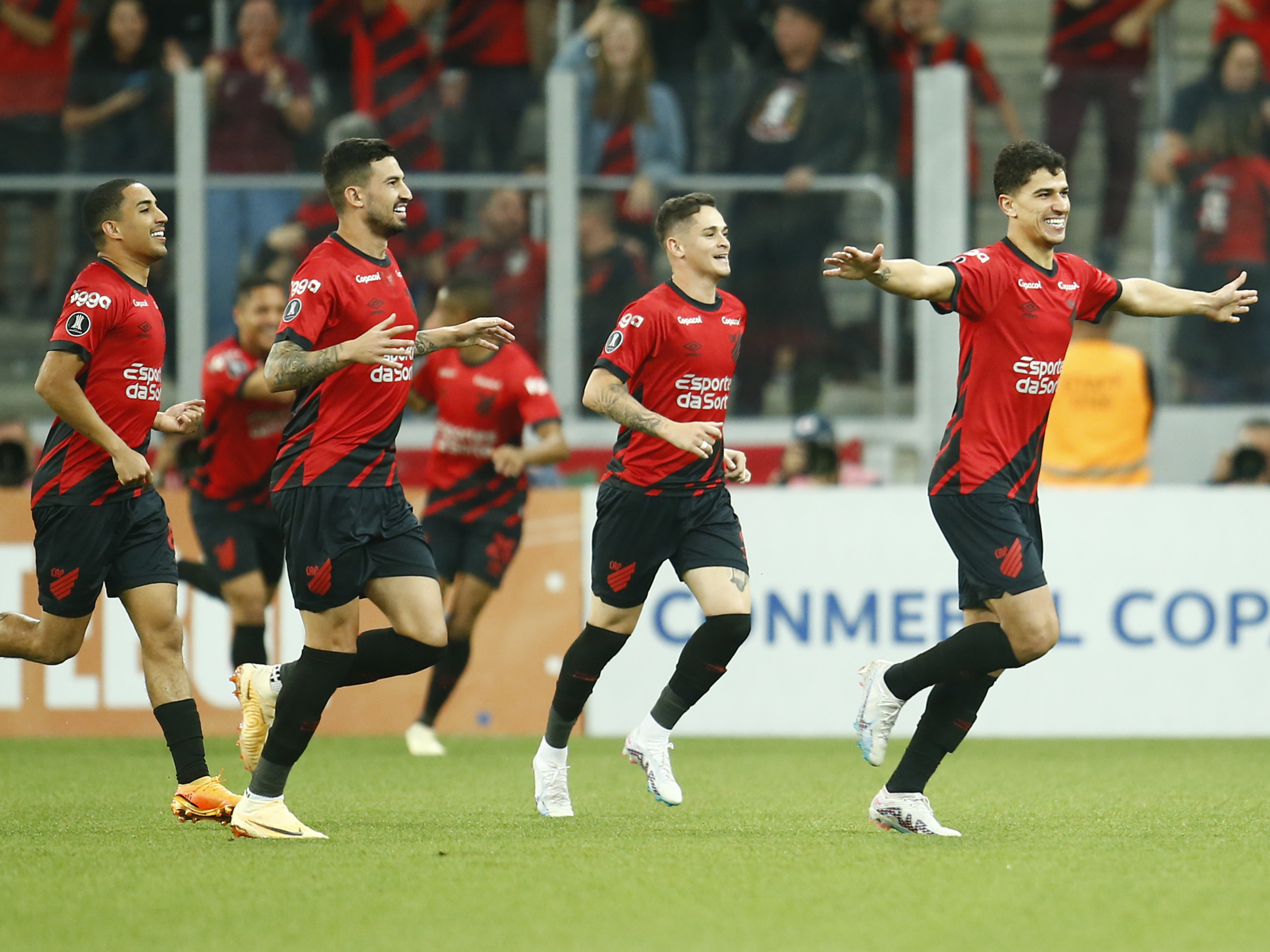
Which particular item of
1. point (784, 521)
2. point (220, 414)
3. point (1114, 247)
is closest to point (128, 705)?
point (220, 414)

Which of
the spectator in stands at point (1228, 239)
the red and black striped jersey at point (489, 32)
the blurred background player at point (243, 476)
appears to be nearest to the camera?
the blurred background player at point (243, 476)

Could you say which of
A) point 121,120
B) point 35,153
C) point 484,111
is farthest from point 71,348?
point 35,153

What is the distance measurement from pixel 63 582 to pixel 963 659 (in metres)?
3.16

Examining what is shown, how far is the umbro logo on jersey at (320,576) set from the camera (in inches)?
232

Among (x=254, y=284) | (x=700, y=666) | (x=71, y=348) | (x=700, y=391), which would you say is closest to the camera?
(x=71, y=348)

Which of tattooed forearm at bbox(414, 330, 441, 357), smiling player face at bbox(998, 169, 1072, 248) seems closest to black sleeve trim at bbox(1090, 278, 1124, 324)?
smiling player face at bbox(998, 169, 1072, 248)

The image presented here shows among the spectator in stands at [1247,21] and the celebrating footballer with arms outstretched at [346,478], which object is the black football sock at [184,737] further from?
the spectator in stands at [1247,21]

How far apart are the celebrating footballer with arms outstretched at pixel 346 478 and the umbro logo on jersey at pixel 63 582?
0.86 metres

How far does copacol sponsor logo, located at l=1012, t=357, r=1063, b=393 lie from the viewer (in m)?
6.16

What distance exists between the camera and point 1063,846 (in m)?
5.87

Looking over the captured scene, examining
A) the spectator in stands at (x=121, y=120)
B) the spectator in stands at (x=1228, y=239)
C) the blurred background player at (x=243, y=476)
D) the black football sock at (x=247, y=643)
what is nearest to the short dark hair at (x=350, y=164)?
the blurred background player at (x=243, y=476)

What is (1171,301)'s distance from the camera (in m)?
6.52

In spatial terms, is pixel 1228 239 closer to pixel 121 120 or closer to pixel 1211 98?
pixel 1211 98

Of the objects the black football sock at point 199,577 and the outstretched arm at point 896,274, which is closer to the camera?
the outstretched arm at point 896,274
